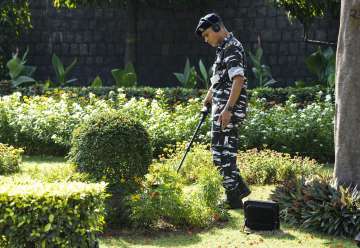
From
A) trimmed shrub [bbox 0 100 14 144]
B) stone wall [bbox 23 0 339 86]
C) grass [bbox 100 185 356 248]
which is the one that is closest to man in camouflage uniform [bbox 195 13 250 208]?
grass [bbox 100 185 356 248]

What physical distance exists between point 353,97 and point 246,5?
11114 mm

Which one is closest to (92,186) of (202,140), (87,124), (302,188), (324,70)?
(87,124)

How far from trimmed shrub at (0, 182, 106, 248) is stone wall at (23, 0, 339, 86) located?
Answer: 1274cm

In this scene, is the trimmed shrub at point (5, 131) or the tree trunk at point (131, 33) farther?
the tree trunk at point (131, 33)

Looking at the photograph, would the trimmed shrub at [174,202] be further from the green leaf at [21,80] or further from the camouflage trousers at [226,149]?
the green leaf at [21,80]

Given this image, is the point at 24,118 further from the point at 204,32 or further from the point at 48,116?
the point at 204,32

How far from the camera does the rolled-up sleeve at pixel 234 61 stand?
6777mm

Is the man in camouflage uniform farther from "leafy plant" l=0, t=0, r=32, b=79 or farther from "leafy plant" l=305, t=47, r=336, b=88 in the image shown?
"leafy plant" l=0, t=0, r=32, b=79

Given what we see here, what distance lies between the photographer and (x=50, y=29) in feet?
61.8

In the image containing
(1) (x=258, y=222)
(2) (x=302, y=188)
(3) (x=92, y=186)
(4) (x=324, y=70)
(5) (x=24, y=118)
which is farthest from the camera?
(4) (x=324, y=70)

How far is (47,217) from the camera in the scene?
477cm

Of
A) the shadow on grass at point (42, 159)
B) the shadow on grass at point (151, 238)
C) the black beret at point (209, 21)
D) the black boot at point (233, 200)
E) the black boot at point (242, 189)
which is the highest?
the black beret at point (209, 21)

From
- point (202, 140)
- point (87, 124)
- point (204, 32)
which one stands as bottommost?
point (202, 140)

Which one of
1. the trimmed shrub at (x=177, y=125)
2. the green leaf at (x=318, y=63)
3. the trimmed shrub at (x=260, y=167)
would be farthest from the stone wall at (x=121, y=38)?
the trimmed shrub at (x=260, y=167)
